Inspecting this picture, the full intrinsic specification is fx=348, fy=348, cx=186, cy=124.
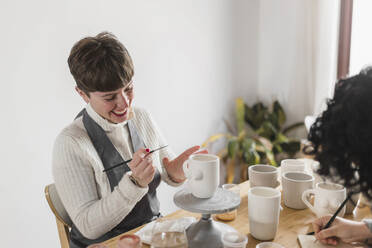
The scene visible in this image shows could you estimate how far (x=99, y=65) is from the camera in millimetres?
1241

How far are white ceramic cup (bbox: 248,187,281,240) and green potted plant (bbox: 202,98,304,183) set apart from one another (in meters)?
1.72

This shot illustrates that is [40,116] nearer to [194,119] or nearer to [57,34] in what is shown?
[57,34]

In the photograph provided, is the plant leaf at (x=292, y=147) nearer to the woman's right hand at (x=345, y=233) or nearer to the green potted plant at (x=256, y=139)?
the green potted plant at (x=256, y=139)

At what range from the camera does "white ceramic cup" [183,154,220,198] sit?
103 centimetres

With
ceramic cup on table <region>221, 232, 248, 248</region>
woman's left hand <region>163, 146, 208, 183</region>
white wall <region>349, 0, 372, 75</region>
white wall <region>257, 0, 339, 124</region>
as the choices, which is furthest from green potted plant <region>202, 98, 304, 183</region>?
ceramic cup on table <region>221, 232, 248, 248</region>

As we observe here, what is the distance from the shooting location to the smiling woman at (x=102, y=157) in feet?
3.83

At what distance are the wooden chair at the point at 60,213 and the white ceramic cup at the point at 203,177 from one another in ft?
1.84

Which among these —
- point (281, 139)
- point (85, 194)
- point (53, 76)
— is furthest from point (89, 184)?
point (281, 139)

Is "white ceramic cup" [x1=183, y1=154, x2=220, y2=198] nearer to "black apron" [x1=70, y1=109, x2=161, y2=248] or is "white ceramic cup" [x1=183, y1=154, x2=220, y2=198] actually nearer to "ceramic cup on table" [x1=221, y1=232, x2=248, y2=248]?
"ceramic cup on table" [x1=221, y1=232, x2=248, y2=248]

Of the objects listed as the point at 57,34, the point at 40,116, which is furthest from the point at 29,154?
the point at 57,34

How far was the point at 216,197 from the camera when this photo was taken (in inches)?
41.6

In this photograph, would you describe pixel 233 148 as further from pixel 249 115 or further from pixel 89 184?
pixel 89 184

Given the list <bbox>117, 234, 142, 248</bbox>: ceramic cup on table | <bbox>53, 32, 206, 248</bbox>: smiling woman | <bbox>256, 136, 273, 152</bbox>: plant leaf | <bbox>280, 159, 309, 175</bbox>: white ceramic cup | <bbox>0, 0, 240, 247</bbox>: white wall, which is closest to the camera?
<bbox>117, 234, 142, 248</bbox>: ceramic cup on table

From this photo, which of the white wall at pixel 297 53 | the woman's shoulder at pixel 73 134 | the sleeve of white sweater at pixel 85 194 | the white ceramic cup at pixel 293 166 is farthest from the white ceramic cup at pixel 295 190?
the white wall at pixel 297 53
